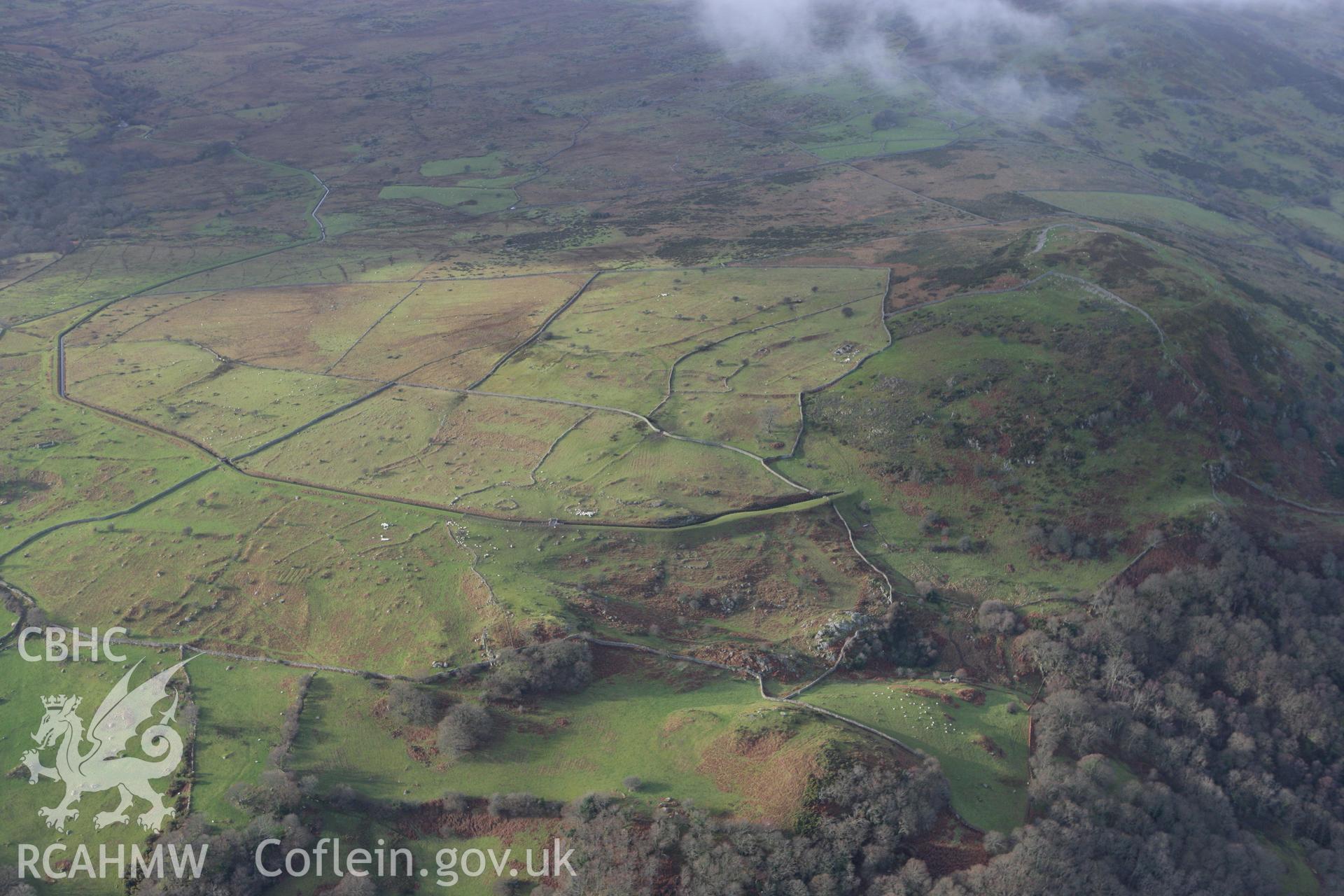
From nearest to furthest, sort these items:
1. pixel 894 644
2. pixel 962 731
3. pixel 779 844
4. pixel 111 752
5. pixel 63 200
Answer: pixel 779 844 < pixel 111 752 < pixel 962 731 < pixel 894 644 < pixel 63 200

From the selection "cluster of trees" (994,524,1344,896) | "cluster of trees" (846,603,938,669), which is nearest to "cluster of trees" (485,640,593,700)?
"cluster of trees" (846,603,938,669)

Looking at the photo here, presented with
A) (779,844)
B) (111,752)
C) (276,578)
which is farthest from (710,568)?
(111,752)

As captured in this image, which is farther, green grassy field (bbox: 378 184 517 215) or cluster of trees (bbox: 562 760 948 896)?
green grassy field (bbox: 378 184 517 215)

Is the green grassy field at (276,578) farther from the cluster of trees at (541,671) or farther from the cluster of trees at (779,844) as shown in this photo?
the cluster of trees at (779,844)

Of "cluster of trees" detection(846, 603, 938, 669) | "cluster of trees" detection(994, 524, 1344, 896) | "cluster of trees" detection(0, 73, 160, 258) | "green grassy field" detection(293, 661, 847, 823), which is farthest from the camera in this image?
"cluster of trees" detection(0, 73, 160, 258)

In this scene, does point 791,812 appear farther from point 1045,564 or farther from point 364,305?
point 364,305

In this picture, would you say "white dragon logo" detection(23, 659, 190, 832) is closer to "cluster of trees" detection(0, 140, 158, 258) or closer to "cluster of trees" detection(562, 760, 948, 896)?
"cluster of trees" detection(562, 760, 948, 896)

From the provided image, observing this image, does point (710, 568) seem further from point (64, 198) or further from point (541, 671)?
point (64, 198)

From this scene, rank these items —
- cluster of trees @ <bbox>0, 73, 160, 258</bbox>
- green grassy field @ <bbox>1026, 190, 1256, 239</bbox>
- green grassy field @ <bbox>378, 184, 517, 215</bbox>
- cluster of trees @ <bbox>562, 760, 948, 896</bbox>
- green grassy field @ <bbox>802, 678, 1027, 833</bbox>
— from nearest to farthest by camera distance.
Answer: cluster of trees @ <bbox>562, 760, 948, 896</bbox>
green grassy field @ <bbox>802, 678, 1027, 833</bbox>
cluster of trees @ <bbox>0, 73, 160, 258</bbox>
green grassy field @ <bbox>1026, 190, 1256, 239</bbox>
green grassy field @ <bbox>378, 184, 517, 215</bbox>

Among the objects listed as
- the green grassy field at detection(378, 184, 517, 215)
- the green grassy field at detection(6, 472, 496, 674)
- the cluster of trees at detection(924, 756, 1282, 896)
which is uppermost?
the green grassy field at detection(378, 184, 517, 215)
